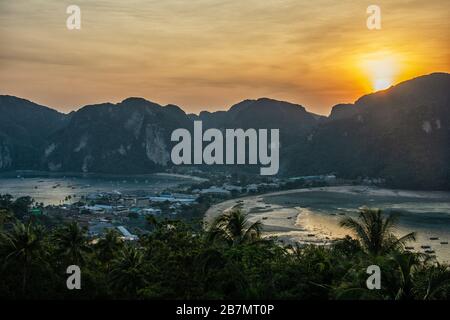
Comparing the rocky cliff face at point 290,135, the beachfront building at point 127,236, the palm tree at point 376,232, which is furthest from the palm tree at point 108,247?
the rocky cliff face at point 290,135

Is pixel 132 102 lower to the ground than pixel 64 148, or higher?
higher

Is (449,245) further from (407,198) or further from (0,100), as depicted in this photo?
(0,100)

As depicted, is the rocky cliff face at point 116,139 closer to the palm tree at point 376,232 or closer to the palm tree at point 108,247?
the palm tree at point 108,247

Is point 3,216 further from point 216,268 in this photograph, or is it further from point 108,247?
point 216,268

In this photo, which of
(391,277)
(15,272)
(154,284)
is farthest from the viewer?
(15,272)

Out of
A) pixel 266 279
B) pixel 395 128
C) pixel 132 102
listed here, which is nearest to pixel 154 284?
pixel 266 279
